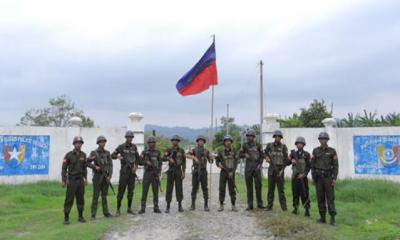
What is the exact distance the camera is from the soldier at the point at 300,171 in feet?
30.3

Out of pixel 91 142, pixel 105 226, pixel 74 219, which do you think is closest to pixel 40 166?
pixel 91 142

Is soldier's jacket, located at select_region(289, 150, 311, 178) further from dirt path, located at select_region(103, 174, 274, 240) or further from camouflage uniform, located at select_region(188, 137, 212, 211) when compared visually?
camouflage uniform, located at select_region(188, 137, 212, 211)

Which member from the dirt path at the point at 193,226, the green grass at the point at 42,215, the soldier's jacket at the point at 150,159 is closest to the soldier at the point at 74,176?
the green grass at the point at 42,215

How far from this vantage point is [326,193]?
8719mm

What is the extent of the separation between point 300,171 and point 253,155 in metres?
1.12

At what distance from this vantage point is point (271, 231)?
7.56 m

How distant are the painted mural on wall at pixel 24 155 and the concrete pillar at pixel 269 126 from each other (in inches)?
324

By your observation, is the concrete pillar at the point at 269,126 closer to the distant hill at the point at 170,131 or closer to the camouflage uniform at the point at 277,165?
the distant hill at the point at 170,131

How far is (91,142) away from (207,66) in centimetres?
662

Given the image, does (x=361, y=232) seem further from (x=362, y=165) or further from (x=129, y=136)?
(x=362, y=165)

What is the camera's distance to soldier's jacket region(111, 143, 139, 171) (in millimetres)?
9430

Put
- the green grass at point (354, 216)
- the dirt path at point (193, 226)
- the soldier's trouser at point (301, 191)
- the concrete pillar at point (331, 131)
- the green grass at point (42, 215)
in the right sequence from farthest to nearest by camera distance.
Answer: the concrete pillar at point (331, 131) < the soldier's trouser at point (301, 191) < the green grass at point (42, 215) < the green grass at point (354, 216) < the dirt path at point (193, 226)

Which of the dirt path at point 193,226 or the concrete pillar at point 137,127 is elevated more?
the concrete pillar at point 137,127

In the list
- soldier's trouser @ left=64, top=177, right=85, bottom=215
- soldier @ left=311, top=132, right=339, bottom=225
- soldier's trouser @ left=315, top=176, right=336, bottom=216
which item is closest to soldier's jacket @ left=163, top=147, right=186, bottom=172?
soldier's trouser @ left=64, top=177, right=85, bottom=215
